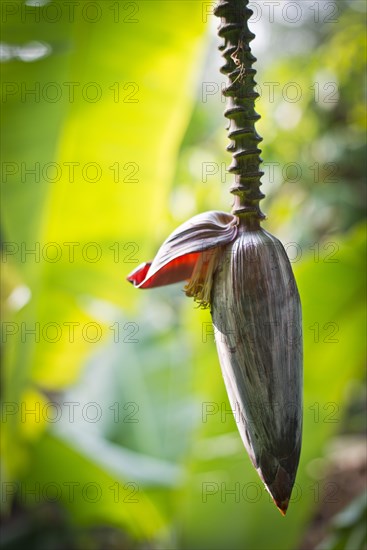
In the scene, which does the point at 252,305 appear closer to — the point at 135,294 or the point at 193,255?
the point at 193,255

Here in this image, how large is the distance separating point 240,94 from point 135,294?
997 millimetres

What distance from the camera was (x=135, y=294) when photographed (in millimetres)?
1275

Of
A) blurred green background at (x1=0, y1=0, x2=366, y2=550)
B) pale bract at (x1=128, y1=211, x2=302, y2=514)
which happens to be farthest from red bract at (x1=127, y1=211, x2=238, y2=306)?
blurred green background at (x1=0, y1=0, x2=366, y2=550)

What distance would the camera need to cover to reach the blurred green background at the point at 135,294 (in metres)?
0.98

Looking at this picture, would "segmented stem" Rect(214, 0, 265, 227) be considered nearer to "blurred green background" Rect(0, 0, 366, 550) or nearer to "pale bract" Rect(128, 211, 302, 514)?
"pale bract" Rect(128, 211, 302, 514)

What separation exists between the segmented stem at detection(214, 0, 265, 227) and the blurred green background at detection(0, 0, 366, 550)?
0.65m

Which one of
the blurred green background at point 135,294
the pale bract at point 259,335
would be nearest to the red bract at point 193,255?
the pale bract at point 259,335

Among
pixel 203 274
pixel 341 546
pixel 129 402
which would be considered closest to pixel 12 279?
pixel 129 402

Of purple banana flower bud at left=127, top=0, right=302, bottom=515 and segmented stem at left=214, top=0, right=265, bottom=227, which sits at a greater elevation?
segmented stem at left=214, top=0, right=265, bottom=227

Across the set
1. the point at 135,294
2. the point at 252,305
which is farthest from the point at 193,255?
the point at 135,294

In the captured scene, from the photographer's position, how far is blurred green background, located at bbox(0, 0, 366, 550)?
0.98 meters

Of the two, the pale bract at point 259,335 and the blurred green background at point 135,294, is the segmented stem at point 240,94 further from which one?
the blurred green background at point 135,294

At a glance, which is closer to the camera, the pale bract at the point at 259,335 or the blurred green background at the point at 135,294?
the pale bract at the point at 259,335

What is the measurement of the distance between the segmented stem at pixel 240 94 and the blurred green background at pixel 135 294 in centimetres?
65
